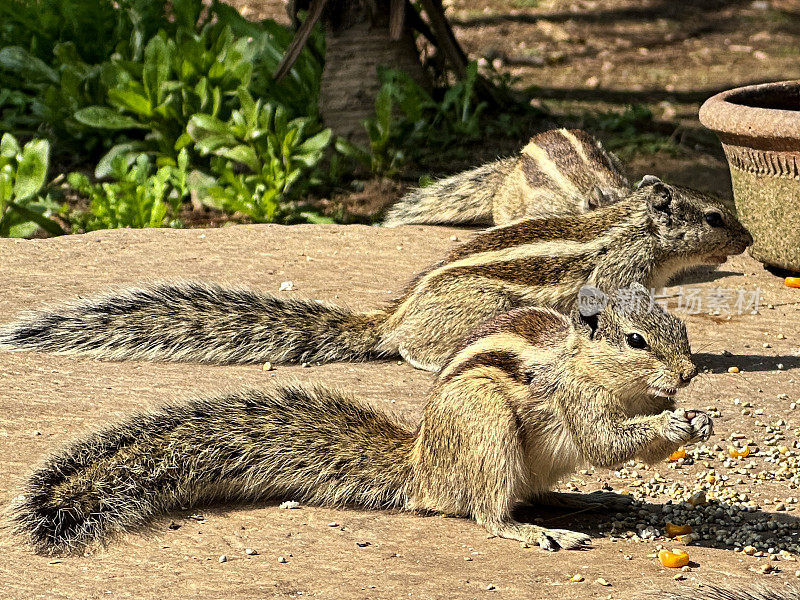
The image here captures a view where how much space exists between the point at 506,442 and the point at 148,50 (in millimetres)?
5737

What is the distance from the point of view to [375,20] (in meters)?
8.98

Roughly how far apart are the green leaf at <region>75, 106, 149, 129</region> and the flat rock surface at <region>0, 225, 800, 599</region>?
5.27ft

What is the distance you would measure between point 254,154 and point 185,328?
9.96ft

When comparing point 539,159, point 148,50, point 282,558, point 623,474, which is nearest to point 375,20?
point 148,50

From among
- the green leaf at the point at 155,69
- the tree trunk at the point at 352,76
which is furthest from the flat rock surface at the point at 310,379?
the tree trunk at the point at 352,76

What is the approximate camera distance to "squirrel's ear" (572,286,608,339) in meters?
3.71

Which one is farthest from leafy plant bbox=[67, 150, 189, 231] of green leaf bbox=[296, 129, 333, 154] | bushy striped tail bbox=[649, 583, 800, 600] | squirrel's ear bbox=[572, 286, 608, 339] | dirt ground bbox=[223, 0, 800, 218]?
bushy striped tail bbox=[649, 583, 800, 600]

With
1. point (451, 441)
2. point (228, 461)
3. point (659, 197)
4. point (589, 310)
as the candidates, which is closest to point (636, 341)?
point (589, 310)

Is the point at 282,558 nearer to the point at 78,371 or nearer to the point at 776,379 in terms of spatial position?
the point at 78,371

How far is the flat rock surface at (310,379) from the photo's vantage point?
3.31 meters

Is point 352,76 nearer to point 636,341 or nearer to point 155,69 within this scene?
point 155,69

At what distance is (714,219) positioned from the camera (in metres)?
5.56

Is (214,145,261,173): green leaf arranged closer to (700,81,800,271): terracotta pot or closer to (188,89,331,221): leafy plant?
(188,89,331,221): leafy plant

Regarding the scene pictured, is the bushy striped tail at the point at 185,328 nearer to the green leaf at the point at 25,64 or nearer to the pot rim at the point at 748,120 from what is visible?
the pot rim at the point at 748,120
